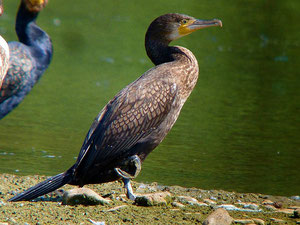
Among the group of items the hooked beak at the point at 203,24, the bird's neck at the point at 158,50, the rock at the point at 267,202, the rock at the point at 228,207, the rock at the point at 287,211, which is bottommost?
the rock at the point at 267,202

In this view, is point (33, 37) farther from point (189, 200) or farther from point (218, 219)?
point (218, 219)

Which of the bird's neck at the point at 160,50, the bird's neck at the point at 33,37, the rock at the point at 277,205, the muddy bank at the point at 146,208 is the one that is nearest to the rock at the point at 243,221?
the muddy bank at the point at 146,208

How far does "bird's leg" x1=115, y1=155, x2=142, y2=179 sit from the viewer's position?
223 inches

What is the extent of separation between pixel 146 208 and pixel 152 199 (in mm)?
97

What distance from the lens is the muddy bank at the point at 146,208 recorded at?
16.4 ft

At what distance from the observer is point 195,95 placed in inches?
447

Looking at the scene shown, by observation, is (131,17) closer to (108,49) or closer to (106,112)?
(108,49)

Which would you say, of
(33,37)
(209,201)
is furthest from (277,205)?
(33,37)

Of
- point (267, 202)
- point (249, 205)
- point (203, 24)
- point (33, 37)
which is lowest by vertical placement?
point (267, 202)

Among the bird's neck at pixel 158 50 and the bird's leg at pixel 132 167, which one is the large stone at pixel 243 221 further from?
the bird's neck at pixel 158 50

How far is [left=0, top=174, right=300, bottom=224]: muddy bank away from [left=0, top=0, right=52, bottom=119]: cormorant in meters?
2.11

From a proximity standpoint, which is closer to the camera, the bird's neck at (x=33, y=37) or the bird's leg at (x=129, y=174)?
the bird's leg at (x=129, y=174)

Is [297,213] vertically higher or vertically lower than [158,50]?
lower

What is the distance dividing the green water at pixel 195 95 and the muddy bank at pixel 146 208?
0.52m
